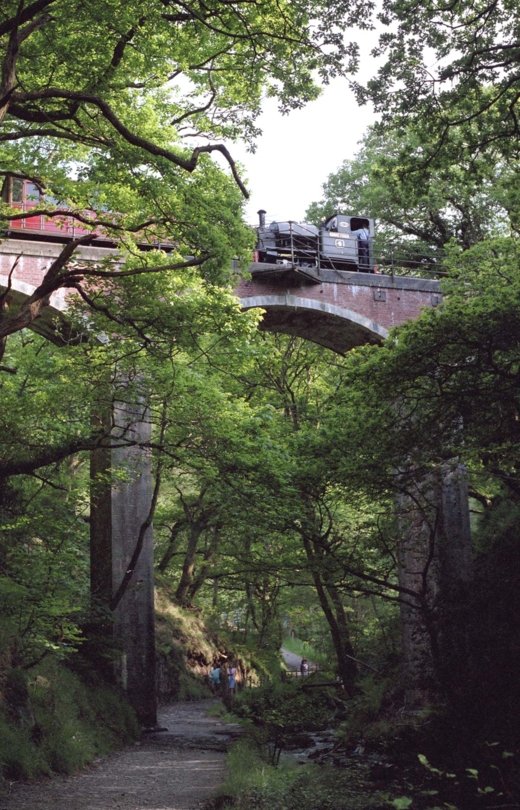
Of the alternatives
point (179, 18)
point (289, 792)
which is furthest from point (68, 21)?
point (289, 792)

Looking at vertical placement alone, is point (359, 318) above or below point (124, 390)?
above

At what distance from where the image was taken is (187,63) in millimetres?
10945

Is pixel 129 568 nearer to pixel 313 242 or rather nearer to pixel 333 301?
pixel 333 301

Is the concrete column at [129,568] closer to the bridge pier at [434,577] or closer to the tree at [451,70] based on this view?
the bridge pier at [434,577]

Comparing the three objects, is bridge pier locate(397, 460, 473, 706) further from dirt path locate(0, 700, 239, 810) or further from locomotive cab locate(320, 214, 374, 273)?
locomotive cab locate(320, 214, 374, 273)

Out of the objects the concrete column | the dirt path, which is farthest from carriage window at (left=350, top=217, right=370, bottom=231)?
the dirt path

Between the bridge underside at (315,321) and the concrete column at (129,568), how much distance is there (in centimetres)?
429

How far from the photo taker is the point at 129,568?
688 inches

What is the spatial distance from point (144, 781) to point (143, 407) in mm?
8312

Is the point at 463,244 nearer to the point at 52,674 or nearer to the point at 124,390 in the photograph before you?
the point at 124,390

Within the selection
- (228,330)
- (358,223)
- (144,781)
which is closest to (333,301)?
(358,223)

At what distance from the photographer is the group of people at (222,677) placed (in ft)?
74.8

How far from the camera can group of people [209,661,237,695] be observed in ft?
74.8

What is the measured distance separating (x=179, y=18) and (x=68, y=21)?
120cm
